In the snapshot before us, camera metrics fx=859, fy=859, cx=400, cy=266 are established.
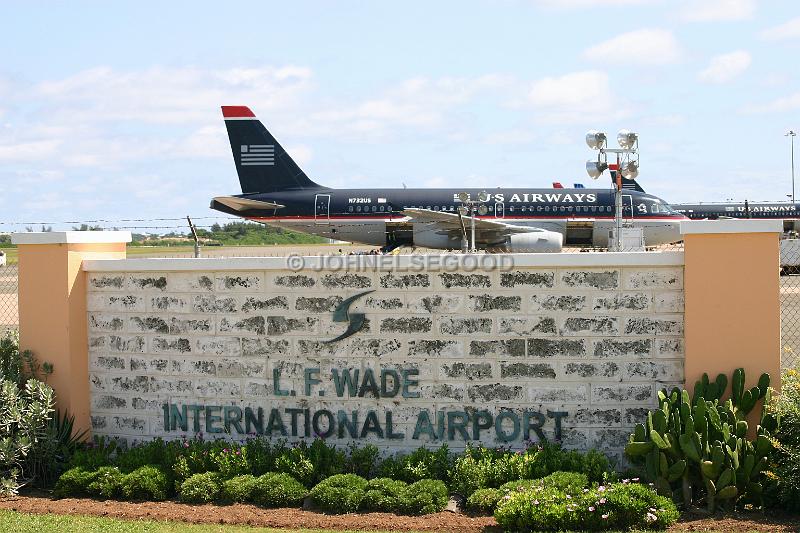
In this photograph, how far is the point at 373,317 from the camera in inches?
340

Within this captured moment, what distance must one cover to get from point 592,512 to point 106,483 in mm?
4499

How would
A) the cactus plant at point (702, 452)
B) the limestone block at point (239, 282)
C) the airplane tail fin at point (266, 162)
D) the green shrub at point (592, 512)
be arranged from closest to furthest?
the green shrub at point (592, 512) < the cactus plant at point (702, 452) < the limestone block at point (239, 282) < the airplane tail fin at point (266, 162)

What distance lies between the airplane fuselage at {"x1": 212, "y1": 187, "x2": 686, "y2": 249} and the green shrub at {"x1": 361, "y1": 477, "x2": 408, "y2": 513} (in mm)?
24499

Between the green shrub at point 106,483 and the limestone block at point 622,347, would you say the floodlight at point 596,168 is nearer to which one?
the limestone block at point 622,347

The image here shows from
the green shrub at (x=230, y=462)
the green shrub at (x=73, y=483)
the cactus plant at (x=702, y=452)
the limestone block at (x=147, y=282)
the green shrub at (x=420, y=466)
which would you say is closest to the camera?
the cactus plant at (x=702, y=452)

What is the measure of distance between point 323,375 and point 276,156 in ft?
87.1

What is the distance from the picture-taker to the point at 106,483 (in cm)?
811

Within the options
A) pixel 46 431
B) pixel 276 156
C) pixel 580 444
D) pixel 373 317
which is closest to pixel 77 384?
Answer: pixel 46 431

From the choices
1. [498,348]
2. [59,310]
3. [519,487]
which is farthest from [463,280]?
[59,310]

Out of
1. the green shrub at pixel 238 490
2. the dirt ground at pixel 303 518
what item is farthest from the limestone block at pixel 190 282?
the dirt ground at pixel 303 518

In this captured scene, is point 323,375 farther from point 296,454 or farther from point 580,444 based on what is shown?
point 580,444

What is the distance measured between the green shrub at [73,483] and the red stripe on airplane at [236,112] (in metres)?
26.6

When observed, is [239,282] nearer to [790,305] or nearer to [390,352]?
[390,352]

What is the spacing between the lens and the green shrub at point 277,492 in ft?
25.2
